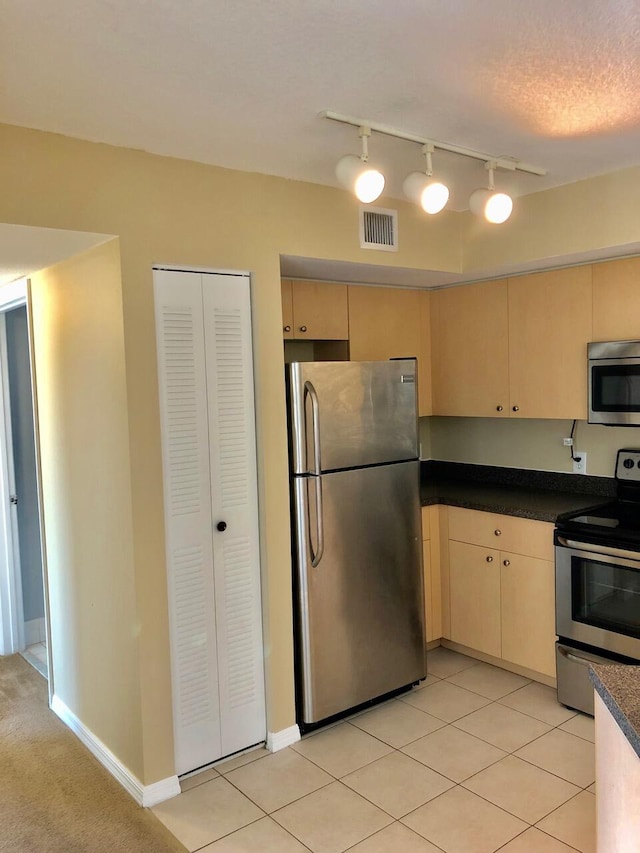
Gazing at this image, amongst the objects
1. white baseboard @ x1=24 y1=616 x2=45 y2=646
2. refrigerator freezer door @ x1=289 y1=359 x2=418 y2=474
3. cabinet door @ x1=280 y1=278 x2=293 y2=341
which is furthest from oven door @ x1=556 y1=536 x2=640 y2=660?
white baseboard @ x1=24 y1=616 x2=45 y2=646

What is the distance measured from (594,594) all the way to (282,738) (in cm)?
154

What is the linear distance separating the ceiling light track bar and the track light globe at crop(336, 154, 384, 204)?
12cm

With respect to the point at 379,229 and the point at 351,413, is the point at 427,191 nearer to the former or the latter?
the point at 379,229

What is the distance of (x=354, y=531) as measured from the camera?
10.3ft

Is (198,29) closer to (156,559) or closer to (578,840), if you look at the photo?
(156,559)

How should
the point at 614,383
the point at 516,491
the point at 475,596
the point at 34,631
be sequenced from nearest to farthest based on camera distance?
the point at 614,383 → the point at 475,596 → the point at 516,491 → the point at 34,631

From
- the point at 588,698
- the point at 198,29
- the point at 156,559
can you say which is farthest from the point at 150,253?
the point at 588,698

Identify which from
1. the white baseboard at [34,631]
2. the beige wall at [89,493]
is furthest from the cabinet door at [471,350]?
the white baseboard at [34,631]

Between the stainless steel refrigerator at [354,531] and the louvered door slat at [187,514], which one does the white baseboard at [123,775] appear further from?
the stainless steel refrigerator at [354,531]

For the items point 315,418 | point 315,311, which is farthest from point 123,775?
point 315,311

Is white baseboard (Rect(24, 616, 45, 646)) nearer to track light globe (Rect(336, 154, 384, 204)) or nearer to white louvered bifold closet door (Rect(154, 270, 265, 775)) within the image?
white louvered bifold closet door (Rect(154, 270, 265, 775))

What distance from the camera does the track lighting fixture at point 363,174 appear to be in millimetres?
2246

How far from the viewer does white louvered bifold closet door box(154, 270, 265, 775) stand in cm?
264

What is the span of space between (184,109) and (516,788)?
2.70 m
